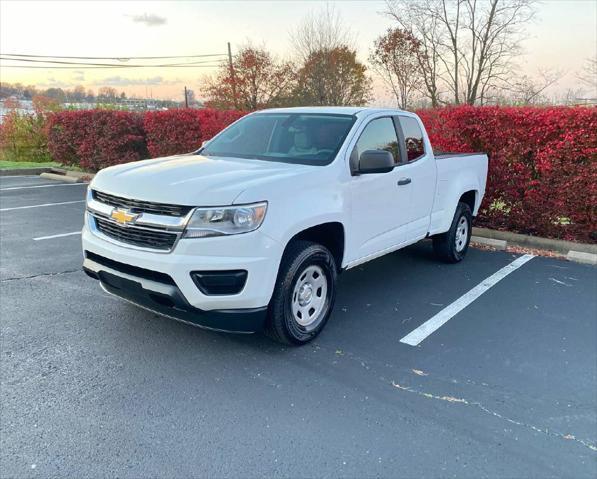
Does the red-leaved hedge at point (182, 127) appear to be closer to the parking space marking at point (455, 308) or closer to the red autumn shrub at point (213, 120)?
the red autumn shrub at point (213, 120)

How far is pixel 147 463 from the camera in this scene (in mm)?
2562

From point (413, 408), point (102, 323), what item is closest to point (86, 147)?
point (102, 323)

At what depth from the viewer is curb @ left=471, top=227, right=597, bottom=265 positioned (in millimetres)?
6641

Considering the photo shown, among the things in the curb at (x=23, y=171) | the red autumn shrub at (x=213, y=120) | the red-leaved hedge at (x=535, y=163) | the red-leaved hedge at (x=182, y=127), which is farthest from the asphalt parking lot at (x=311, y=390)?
the curb at (x=23, y=171)

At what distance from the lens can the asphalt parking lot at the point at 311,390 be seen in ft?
Result: 8.61

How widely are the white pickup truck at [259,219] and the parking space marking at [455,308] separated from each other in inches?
31.1

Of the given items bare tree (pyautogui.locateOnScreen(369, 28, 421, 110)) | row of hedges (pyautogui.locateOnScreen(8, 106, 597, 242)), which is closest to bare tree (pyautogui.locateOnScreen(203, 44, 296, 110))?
bare tree (pyautogui.locateOnScreen(369, 28, 421, 110))

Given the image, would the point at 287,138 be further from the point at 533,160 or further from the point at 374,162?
the point at 533,160

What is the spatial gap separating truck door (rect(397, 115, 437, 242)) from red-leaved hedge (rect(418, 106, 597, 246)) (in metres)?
2.34

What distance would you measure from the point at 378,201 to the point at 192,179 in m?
1.81

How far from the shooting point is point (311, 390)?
3285 millimetres

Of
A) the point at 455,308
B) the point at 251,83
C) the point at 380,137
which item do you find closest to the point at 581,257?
the point at 455,308

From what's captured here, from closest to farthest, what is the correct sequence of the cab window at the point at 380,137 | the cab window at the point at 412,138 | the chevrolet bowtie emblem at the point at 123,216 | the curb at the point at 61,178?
the chevrolet bowtie emblem at the point at 123,216 < the cab window at the point at 380,137 < the cab window at the point at 412,138 < the curb at the point at 61,178

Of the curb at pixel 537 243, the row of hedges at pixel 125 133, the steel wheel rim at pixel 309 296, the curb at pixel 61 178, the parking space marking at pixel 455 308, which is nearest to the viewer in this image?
the steel wheel rim at pixel 309 296
